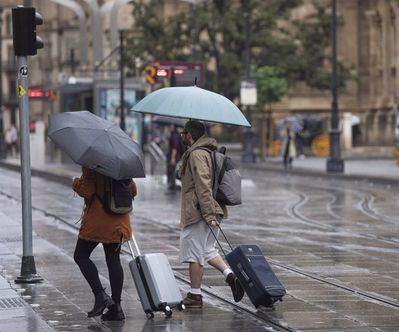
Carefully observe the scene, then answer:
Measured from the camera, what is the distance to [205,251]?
13.0 m

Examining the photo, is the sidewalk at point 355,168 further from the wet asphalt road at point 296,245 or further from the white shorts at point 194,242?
the white shorts at point 194,242

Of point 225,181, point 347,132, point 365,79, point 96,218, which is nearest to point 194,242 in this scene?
point 225,181

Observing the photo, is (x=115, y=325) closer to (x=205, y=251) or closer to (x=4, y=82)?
(x=205, y=251)

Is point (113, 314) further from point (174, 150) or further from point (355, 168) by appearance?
point (355, 168)

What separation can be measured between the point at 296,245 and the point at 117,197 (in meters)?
7.82

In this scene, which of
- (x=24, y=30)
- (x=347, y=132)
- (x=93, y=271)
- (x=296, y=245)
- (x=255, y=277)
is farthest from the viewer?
(x=347, y=132)

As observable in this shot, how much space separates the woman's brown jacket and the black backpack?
48mm

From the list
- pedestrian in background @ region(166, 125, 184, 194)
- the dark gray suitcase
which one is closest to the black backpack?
the dark gray suitcase

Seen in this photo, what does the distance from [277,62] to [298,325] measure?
5901cm

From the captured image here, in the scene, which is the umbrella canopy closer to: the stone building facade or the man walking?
the man walking

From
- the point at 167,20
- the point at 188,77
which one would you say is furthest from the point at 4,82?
the point at 188,77

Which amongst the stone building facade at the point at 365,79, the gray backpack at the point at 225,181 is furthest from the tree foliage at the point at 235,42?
the gray backpack at the point at 225,181

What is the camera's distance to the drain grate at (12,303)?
513 inches

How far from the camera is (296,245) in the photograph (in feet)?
64.3
